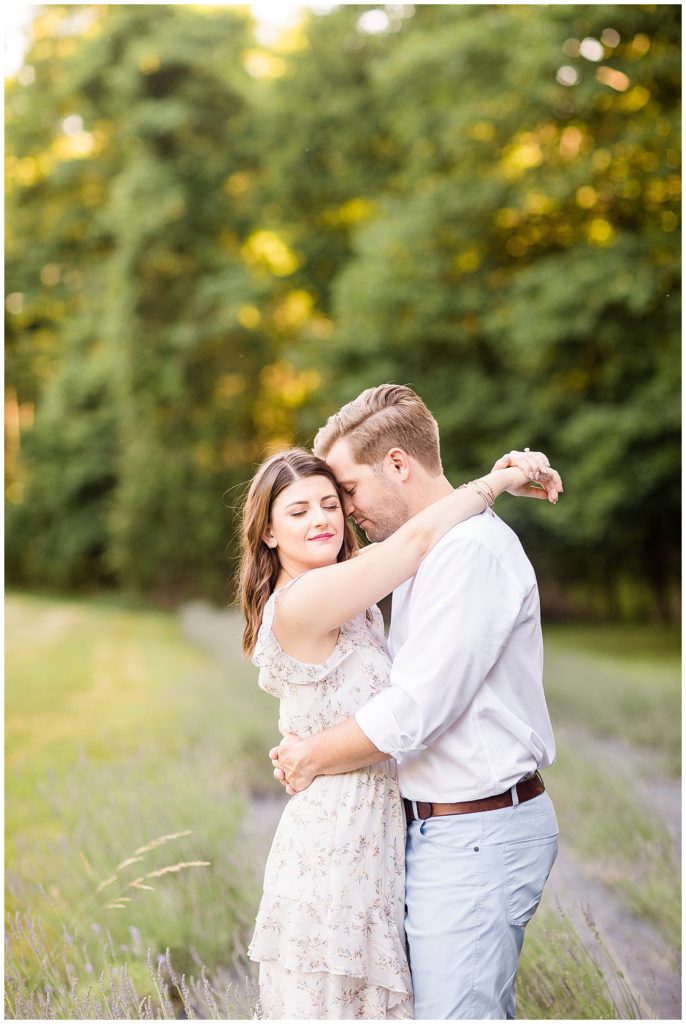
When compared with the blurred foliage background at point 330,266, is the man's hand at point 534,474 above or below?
A: below

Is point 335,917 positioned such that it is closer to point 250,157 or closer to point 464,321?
point 464,321

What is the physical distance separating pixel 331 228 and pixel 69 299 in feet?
18.8

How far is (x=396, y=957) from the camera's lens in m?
2.28

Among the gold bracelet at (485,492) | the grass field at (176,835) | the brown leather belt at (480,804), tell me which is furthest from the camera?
the grass field at (176,835)

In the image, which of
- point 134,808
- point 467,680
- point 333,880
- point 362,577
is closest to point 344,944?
point 333,880

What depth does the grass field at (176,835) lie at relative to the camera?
3271 mm

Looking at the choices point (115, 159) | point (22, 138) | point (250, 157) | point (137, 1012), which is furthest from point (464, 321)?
point (137, 1012)

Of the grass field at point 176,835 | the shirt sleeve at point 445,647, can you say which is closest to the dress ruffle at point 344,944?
the shirt sleeve at point 445,647

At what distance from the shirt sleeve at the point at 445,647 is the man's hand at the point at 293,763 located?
0.20 m

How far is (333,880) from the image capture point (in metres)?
2.28

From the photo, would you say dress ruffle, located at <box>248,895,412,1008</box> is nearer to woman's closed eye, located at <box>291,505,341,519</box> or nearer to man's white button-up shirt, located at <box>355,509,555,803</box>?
man's white button-up shirt, located at <box>355,509,555,803</box>

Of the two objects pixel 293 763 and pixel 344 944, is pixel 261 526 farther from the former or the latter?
pixel 344 944

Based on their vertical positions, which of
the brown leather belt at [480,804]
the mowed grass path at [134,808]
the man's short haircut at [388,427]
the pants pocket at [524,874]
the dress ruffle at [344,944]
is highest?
the man's short haircut at [388,427]

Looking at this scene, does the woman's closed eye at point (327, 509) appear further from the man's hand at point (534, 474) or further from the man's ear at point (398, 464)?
the man's hand at point (534, 474)
